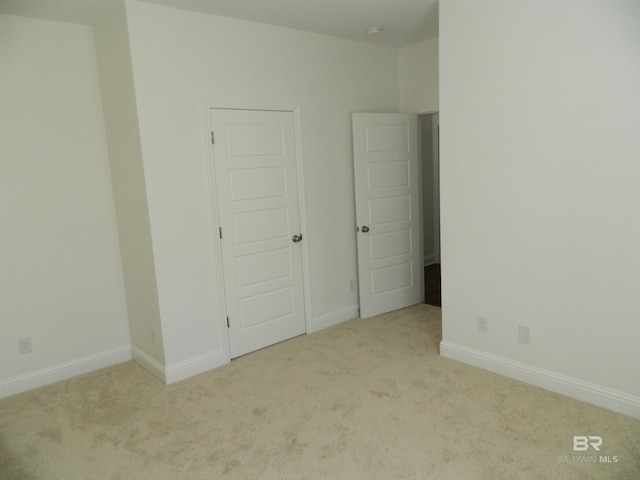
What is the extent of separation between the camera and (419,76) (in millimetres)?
4477

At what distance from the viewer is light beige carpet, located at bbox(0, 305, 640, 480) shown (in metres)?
2.35

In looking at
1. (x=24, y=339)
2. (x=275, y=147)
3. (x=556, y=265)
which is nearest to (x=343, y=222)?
(x=275, y=147)

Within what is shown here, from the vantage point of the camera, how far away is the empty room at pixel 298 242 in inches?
100

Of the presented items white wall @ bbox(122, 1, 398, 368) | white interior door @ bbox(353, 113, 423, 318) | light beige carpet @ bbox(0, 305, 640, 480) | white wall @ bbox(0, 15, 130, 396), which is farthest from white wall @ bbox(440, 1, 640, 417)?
white wall @ bbox(0, 15, 130, 396)

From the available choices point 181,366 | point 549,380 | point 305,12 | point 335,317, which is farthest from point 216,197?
point 549,380

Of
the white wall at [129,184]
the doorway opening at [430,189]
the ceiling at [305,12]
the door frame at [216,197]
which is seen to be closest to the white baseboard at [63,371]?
the white wall at [129,184]

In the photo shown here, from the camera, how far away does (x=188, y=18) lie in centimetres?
325

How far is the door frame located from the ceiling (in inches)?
24.9

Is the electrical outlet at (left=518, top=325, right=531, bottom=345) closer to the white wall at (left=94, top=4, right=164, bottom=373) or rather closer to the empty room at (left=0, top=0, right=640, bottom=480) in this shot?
the empty room at (left=0, top=0, right=640, bottom=480)

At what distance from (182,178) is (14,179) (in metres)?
1.15

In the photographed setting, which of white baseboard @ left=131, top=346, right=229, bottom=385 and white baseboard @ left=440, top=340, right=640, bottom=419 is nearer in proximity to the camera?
white baseboard @ left=440, top=340, right=640, bottom=419

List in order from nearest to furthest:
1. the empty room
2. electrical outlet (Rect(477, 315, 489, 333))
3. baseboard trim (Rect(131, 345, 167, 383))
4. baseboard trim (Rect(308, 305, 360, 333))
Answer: the empty room < electrical outlet (Rect(477, 315, 489, 333)) < baseboard trim (Rect(131, 345, 167, 383)) < baseboard trim (Rect(308, 305, 360, 333))

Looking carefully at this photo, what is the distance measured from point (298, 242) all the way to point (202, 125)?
1.28 meters

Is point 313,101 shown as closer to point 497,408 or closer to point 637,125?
point 637,125
